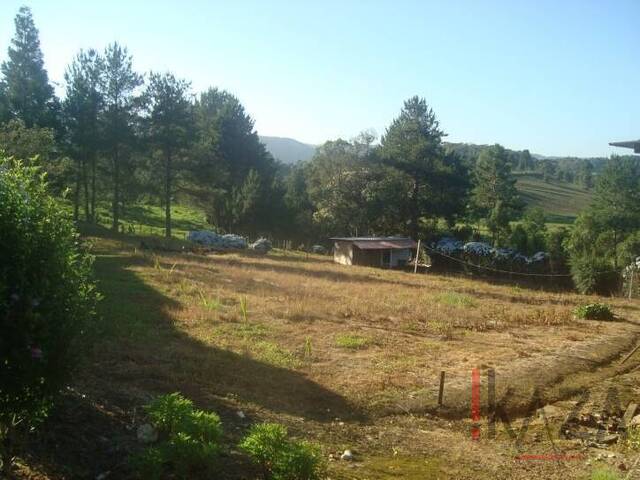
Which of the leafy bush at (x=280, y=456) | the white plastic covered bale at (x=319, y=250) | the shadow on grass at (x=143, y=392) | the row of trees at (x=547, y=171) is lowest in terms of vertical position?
the white plastic covered bale at (x=319, y=250)

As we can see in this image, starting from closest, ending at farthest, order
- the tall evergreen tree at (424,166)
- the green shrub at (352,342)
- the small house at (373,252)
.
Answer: the green shrub at (352,342) < the small house at (373,252) < the tall evergreen tree at (424,166)

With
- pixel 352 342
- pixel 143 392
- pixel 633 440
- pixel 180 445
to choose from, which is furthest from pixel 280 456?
pixel 352 342

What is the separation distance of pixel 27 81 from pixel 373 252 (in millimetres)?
23577

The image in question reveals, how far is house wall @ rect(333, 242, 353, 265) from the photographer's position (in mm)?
35344

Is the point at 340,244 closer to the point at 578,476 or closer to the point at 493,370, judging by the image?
the point at 493,370

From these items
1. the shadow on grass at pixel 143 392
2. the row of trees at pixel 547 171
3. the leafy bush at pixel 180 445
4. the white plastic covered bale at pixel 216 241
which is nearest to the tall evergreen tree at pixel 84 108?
the white plastic covered bale at pixel 216 241

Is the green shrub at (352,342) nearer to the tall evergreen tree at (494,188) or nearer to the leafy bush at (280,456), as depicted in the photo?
the leafy bush at (280,456)

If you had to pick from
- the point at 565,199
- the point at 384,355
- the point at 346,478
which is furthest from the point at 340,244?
the point at 565,199

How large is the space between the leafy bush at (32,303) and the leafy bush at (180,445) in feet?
3.11

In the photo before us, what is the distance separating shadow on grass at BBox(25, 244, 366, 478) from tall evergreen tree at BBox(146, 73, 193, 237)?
2293cm

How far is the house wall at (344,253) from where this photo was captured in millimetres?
35344

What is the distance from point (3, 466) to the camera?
403 cm

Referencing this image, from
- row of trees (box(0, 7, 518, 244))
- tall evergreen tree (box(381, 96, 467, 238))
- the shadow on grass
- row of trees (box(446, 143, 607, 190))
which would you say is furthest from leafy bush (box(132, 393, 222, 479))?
row of trees (box(446, 143, 607, 190))

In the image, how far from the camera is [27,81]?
101 ft
